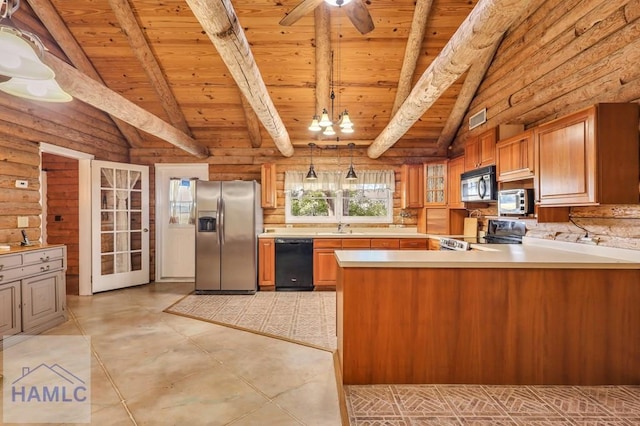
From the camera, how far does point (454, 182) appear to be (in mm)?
4918

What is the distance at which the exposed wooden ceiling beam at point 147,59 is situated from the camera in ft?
12.1

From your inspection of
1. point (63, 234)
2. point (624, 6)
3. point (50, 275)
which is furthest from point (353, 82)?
point (63, 234)

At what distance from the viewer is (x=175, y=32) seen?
398 cm

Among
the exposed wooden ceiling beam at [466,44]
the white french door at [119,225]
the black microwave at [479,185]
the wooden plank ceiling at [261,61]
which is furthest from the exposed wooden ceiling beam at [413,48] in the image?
the white french door at [119,225]

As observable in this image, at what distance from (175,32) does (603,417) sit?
213 inches

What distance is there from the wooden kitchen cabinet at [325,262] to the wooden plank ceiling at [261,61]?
1.65 metres

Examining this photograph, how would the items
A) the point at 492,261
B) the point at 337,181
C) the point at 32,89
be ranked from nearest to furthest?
the point at 32,89 < the point at 492,261 < the point at 337,181

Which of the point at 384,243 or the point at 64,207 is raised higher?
the point at 64,207

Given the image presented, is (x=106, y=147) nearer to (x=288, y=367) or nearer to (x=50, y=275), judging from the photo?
(x=50, y=275)

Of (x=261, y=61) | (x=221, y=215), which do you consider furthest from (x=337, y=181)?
(x=261, y=61)

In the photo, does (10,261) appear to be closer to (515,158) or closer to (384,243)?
(384,243)

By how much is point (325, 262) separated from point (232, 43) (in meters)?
3.60

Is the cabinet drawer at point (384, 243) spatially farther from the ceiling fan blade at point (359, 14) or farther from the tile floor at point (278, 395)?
the ceiling fan blade at point (359, 14)

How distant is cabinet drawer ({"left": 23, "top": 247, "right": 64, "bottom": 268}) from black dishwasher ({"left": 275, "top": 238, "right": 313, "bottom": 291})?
2.74 metres
